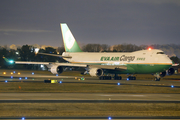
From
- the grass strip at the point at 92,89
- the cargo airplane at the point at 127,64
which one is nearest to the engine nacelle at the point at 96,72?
the cargo airplane at the point at 127,64

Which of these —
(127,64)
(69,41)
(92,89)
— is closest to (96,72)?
(127,64)

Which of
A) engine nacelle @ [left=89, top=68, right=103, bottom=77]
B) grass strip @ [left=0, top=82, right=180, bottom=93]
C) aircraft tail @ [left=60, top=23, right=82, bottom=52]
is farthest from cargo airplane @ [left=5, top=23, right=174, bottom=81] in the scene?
grass strip @ [left=0, top=82, right=180, bottom=93]

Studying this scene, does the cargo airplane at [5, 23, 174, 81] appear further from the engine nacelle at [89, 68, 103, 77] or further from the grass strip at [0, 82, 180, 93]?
the grass strip at [0, 82, 180, 93]

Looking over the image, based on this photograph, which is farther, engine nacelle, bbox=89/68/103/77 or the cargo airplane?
engine nacelle, bbox=89/68/103/77

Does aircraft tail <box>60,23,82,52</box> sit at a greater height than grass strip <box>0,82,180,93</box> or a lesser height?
greater

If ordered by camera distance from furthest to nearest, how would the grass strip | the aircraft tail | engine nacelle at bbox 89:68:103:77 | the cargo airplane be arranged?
the aircraft tail < engine nacelle at bbox 89:68:103:77 < the cargo airplane < the grass strip

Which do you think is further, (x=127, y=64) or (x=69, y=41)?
(x=69, y=41)

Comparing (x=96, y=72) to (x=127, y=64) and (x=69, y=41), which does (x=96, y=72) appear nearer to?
(x=127, y=64)

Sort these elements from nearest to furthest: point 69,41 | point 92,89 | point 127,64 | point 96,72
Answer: point 92,89 → point 96,72 → point 127,64 → point 69,41

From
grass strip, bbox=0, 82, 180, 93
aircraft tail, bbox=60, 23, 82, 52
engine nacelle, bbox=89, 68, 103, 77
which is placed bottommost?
grass strip, bbox=0, 82, 180, 93

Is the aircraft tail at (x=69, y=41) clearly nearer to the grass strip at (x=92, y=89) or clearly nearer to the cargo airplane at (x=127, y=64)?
the cargo airplane at (x=127, y=64)

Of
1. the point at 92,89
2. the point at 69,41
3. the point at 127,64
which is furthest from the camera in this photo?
the point at 69,41

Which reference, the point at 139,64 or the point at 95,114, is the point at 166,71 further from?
the point at 95,114

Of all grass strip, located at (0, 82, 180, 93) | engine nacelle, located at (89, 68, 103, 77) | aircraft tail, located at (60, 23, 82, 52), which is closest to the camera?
grass strip, located at (0, 82, 180, 93)
